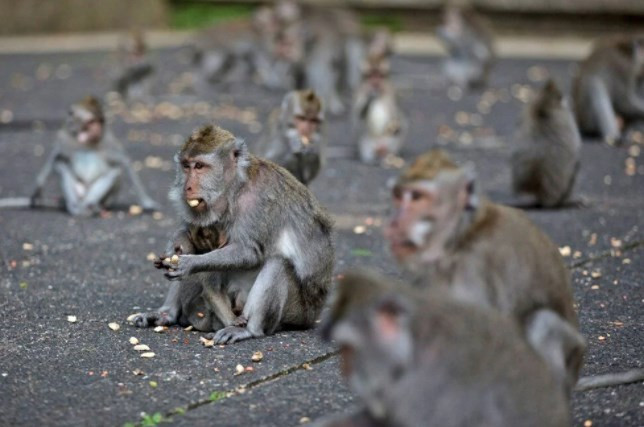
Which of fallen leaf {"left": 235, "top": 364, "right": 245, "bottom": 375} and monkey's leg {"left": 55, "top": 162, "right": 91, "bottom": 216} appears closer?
fallen leaf {"left": 235, "top": 364, "right": 245, "bottom": 375}

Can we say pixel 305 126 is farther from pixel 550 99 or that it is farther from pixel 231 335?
pixel 231 335

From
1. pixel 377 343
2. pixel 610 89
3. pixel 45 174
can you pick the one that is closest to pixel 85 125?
pixel 45 174

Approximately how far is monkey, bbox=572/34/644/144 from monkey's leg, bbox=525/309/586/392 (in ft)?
29.7

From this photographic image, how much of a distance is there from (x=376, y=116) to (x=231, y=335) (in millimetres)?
7046

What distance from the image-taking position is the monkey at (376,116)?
1252 centimetres

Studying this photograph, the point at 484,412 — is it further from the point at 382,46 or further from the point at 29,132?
the point at 382,46

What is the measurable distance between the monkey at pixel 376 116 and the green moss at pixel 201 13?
10.4m

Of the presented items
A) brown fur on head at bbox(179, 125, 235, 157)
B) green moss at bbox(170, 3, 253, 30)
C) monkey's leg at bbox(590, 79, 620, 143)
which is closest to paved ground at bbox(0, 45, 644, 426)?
monkey's leg at bbox(590, 79, 620, 143)

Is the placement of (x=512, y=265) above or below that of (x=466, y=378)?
above

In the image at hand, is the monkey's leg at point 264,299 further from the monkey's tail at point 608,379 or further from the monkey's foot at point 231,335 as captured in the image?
the monkey's tail at point 608,379

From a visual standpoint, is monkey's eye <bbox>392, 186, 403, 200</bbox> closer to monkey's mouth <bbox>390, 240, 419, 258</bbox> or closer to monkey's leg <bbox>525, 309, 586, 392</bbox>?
monkey's mouth <bbox>390, 240, 419, 258</bbox>

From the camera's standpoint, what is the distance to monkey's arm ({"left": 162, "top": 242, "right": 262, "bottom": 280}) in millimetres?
5941

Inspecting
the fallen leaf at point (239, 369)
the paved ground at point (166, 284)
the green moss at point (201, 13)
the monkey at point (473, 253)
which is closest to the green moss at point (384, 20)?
the green moss at point (201, 13)

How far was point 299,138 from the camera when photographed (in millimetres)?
9016
